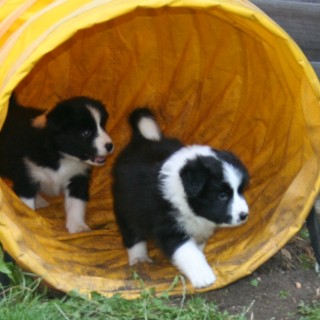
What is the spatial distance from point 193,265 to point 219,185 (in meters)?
0.52

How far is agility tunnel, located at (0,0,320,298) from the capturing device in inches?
192

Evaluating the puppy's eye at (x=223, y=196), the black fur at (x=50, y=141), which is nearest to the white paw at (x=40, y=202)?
the black fur at (x=50, y=141)

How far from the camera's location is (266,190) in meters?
6.14

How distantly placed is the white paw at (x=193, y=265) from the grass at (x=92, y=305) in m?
0.12

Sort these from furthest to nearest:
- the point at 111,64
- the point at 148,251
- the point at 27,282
→ 1. the point at 111,64
2. the point at 148,251
3. the point at 27,282

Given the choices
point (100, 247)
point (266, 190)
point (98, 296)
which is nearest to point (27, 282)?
point (98, 296)

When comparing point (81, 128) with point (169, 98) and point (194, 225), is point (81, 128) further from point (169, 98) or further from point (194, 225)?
point (194, 225)

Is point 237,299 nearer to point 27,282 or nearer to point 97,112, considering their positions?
point 27,282

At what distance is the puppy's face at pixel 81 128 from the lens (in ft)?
20.1

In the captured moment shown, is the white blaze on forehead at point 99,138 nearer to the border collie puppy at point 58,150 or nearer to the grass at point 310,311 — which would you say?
the border collie puppy at point 58,150

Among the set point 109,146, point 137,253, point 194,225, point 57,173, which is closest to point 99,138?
point 109,146

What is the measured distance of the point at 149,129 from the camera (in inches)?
237

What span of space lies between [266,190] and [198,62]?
1215 mm

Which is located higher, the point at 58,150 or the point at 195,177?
the point at 195,177
